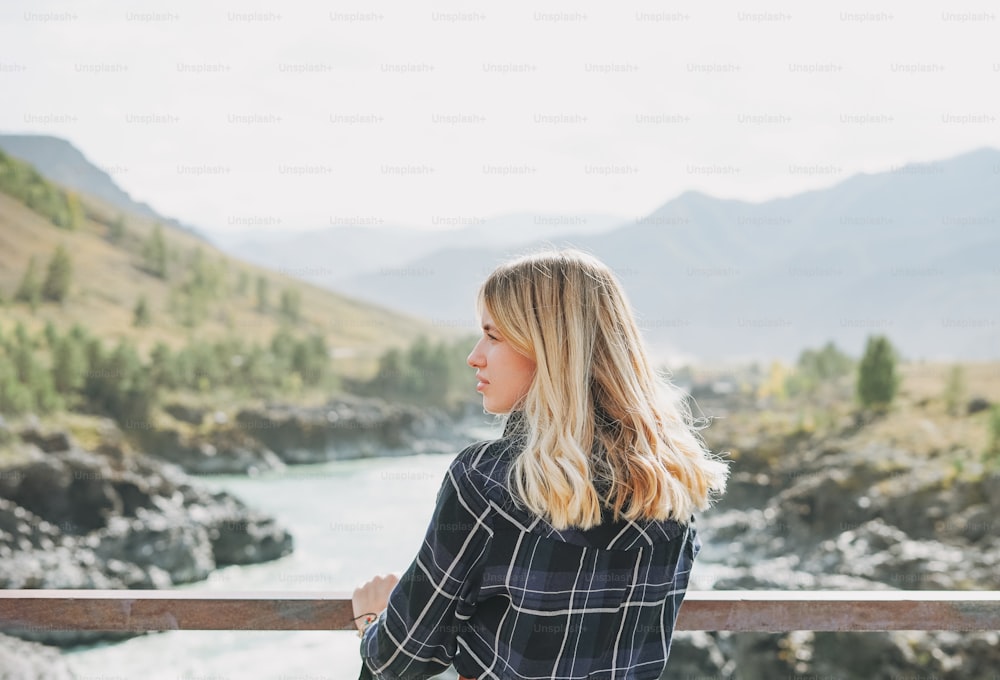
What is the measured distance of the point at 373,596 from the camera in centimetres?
135

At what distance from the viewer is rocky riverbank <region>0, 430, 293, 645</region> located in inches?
783

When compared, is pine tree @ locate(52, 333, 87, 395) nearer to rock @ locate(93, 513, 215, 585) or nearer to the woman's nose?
rock @ locate(93, 513, 215, 585)

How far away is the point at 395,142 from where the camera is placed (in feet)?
174

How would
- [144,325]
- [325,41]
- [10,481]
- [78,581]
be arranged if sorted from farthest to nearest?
[325,41]
[144,325]
[10,481]
[78,581]

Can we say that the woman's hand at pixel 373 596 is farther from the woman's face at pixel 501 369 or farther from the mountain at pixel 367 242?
the mountain at pixel 367 242

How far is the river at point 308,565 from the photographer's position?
1733 centimetres

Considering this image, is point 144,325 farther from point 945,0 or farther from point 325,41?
point 945,0

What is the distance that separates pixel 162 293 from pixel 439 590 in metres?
42.1

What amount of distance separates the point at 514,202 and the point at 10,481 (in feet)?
123

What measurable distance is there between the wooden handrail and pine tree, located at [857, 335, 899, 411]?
33022 mm

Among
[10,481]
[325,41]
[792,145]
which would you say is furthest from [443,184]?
[10,481]

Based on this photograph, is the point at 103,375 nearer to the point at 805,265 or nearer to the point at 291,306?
the point at 291,306

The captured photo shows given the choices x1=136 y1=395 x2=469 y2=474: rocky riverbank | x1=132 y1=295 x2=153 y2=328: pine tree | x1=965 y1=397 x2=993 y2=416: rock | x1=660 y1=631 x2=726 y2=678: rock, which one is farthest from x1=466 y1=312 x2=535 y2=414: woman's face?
x1=132 y1=295 x2=153 y2=328: pine tree

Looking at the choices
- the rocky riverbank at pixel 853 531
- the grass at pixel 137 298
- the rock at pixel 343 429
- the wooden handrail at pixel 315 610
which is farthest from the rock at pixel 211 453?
the wooden handrail at pixel 315 610
